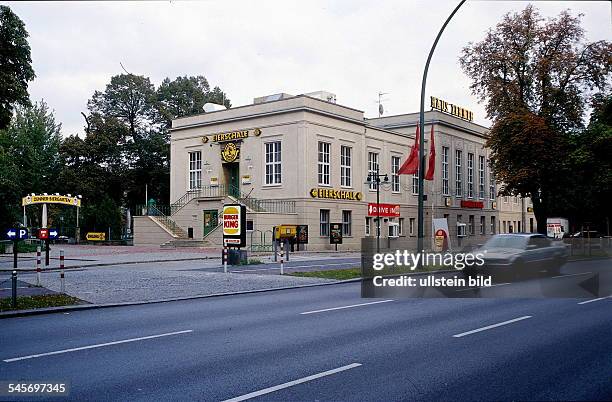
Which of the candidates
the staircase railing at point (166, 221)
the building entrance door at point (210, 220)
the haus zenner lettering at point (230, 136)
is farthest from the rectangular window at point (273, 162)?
the staircase railing at point (166, 221)

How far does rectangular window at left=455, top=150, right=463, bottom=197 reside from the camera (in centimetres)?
6234

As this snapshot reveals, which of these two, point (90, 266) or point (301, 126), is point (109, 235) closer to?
point (301, 126)

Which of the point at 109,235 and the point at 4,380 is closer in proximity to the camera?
the point at 4,380

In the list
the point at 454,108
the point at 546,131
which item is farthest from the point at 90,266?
the point at 454,108

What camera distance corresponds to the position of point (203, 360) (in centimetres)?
813

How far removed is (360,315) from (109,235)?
52.8m

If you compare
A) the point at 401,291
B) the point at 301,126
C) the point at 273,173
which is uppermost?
the point at 301,126

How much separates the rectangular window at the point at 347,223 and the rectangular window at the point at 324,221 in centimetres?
194

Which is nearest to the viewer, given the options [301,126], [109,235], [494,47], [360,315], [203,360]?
[203,360]

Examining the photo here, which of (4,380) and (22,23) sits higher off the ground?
(22,23)

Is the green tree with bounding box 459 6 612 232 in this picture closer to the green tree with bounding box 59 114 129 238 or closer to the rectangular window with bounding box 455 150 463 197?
the rectangular window with bounding box 455 150 463 197

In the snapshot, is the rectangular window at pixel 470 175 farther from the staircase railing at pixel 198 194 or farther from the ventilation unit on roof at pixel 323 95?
the staircase railing at pixel 198 194

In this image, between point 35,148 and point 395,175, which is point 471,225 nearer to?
point 395,175

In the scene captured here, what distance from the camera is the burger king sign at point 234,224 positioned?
86.3 ft
